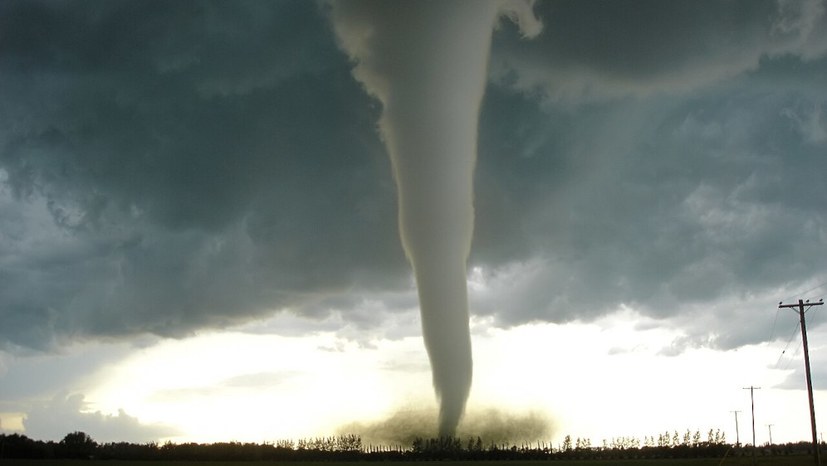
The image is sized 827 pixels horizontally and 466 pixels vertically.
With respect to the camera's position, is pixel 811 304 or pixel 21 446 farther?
pixel 21 446

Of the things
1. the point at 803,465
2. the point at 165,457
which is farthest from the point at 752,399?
the point at 165,457

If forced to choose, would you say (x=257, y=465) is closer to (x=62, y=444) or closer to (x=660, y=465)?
(x=62, y=444)

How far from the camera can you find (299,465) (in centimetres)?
16038

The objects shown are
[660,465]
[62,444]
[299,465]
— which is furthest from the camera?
[62,444]

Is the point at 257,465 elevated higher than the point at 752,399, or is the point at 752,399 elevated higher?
the point at 752,399

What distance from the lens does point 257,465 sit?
16612 centimetres

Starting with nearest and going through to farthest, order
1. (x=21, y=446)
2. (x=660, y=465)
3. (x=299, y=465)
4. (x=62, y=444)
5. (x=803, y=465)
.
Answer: (x=803, y=465)
(x=660, y=465)
(x=299, y=465)
(x=21, y=446)
(x=62, y=444)

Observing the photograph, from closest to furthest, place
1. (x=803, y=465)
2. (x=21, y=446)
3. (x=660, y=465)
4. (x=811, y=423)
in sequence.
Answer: (x=811, y=423), (x=803, y=465), (x=660, y=465), (x=21, y=446)

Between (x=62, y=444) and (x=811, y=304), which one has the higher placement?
(x=811, y=304)

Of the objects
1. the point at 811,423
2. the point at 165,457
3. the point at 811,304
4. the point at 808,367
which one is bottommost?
the point at 165,457

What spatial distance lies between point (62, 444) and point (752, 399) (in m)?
165

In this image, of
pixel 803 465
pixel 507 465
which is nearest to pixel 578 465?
pixel 507 465

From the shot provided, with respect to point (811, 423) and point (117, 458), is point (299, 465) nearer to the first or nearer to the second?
point (117, 458)

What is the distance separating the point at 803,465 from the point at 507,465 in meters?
58.8
